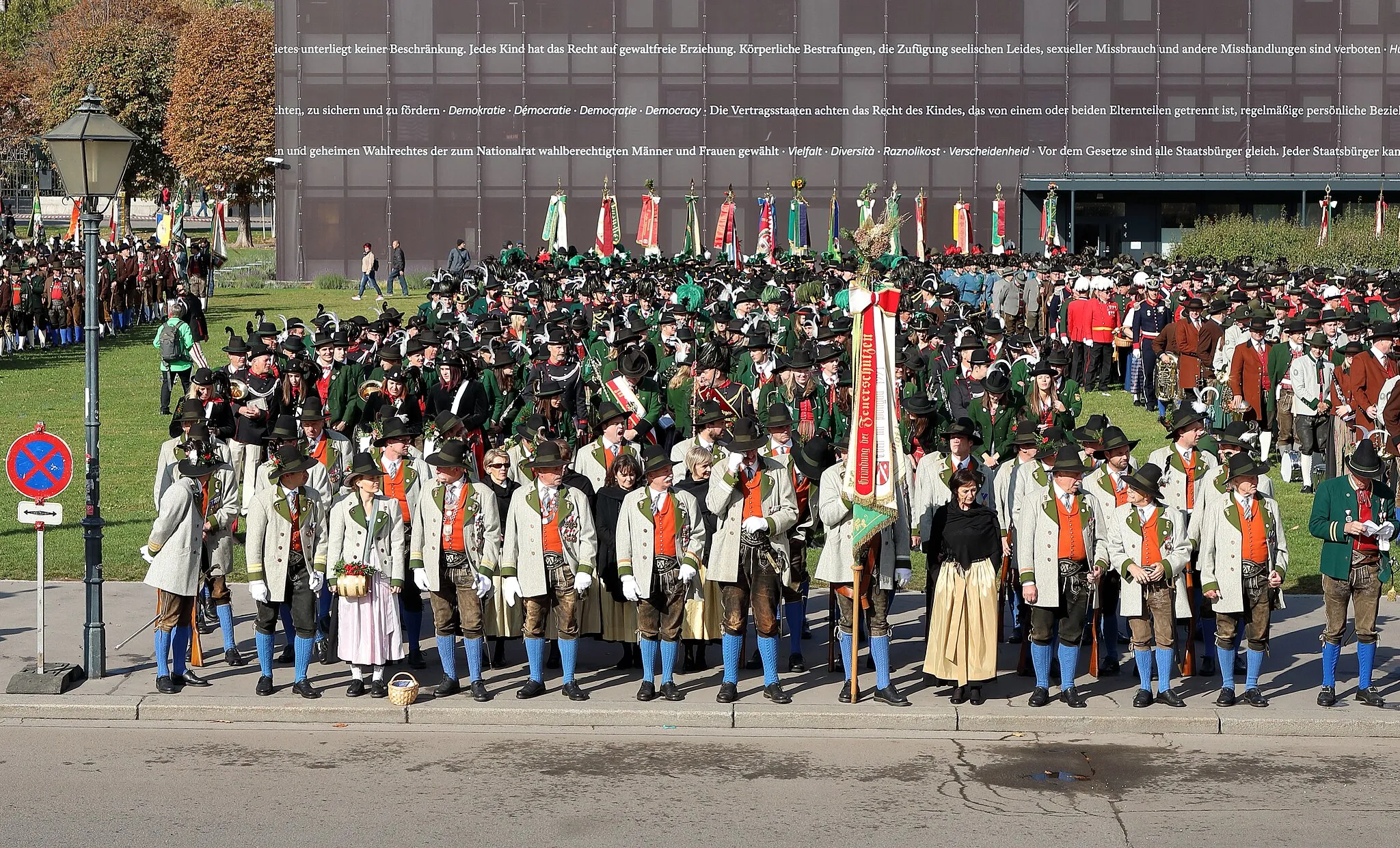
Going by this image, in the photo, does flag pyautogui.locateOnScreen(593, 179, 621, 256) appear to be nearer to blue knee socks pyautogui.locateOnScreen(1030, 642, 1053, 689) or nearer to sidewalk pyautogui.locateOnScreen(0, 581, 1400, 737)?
sidewalk pyautogui.locateOnScreen(0, 581, 1400, 737)

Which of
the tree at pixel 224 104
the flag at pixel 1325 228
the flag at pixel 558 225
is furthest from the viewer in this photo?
the tree at pixel 224 104

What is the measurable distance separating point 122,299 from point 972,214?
Result: 87.3 ft

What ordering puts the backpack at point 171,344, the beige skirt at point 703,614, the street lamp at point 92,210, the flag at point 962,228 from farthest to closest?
1. the flag at point 962,228
2. the backpack at point 171,344
3. the beige skirt at point 703,614
4. the street lamp at point 92,210

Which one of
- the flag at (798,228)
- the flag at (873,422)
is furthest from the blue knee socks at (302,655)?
the flag at (798,228)

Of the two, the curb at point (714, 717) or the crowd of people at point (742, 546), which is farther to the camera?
the crowd of people at point (742, 546)

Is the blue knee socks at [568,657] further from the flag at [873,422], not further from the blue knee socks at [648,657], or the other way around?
the flag at [873,422]

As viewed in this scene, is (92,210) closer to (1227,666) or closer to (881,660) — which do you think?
(881,660)

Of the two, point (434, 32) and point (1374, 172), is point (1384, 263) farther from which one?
point (434, 32)

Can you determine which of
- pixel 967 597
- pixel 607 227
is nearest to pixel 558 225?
pixel 607 227

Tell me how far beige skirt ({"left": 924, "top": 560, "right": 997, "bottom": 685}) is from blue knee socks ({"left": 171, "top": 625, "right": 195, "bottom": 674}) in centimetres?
515

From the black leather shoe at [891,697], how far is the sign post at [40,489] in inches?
218

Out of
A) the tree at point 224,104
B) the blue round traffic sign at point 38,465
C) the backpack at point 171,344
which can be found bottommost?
the blue round traffic sign at point 38,465

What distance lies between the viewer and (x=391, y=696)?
38.1ft

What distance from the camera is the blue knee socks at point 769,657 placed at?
12.0 metres
